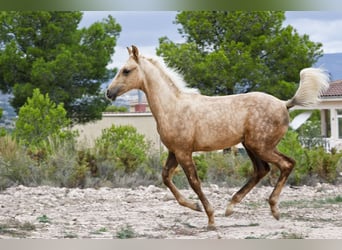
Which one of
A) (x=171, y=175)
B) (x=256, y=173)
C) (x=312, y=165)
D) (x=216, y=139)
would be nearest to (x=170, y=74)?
(x=216, y=139)

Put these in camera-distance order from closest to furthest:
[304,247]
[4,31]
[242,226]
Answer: [304,247] → [242,226] → [4,31]

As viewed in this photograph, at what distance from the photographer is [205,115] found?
21.1 feet

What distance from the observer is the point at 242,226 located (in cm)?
Answer: 672

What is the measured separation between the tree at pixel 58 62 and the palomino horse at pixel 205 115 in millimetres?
2635

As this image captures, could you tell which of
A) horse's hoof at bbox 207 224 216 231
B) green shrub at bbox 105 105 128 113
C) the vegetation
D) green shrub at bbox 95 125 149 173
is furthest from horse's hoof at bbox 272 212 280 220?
green shrub at bbox 105 105 128 113

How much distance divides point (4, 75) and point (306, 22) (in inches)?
136

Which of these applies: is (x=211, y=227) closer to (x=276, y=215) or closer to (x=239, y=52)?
(x=276, y=215)

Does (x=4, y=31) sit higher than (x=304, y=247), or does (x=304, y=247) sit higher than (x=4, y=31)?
(x=4, y=31)

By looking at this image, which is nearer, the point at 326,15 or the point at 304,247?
the point at 304,247

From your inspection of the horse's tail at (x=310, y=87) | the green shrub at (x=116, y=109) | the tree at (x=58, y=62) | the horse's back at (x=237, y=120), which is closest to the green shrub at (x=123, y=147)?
the green shrub at (x=116, y=109)

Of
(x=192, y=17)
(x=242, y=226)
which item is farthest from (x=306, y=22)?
(x=242, y=226)

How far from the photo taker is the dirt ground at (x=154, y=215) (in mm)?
6609

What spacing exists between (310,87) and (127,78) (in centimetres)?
150

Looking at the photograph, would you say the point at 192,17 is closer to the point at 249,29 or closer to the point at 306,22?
the point at 249,29
